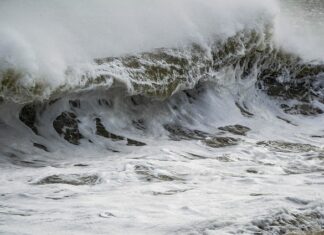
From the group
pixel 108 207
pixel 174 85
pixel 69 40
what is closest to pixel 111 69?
pixel 69 40

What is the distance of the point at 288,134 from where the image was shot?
755cm

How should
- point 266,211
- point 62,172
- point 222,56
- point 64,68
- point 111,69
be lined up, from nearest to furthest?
A: point 266,211, point 62,172, point 64,68, point 111,69, point 222,56

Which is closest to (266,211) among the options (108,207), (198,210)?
(198,210)

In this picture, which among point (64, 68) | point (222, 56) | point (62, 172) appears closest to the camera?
point (62, 172)

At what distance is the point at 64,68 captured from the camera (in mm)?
6254

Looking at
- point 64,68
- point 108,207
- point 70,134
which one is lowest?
point 108,207

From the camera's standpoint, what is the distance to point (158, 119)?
729 cm

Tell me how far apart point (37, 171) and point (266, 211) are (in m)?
2.27

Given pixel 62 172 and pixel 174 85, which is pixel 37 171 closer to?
pixel 62 172

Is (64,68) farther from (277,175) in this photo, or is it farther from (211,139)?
(277,175)

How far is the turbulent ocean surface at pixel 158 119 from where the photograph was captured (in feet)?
12.4

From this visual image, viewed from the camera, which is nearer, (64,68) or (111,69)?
(64,68)

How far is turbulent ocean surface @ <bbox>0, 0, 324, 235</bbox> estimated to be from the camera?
377 cm

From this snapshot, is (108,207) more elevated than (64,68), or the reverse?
(64,68)
